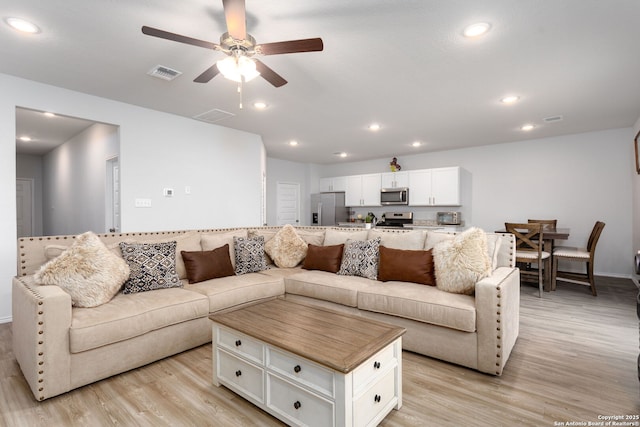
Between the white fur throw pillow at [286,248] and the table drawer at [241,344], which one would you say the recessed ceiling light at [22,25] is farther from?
the white fur throw pillow at [286,248]

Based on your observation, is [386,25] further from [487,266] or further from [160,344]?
[160,344]

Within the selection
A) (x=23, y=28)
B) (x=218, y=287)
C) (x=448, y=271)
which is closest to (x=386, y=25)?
(x=448, y=271)

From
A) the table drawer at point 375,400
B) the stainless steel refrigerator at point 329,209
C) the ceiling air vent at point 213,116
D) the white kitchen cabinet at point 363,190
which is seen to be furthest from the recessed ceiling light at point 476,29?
the stainless steel refrigerator at point 329,209

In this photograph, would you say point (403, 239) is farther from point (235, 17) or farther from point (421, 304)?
point (235, 17)

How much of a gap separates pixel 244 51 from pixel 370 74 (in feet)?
4.67

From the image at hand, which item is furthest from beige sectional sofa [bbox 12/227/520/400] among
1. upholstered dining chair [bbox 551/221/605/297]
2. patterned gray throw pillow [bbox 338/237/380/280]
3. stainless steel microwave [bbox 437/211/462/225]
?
stainless steel microwave [bbox 437/211/462/225]

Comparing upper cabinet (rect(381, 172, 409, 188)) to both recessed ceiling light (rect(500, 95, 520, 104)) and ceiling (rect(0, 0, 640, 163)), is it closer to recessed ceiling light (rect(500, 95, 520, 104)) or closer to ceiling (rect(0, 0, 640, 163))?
ceiling (rect(0, 0, 640, 163))

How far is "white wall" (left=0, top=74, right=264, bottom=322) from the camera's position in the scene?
10.7ft

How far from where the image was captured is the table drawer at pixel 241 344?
1.80 meters

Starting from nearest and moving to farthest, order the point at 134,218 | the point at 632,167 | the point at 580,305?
1. the point at 580,305
2. the point at 134,218
3. the point at 632,167

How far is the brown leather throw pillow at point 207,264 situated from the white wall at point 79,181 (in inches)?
95.5

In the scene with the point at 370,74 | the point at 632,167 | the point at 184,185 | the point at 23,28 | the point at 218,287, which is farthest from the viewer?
the point at 632,167

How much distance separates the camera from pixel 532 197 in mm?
6004

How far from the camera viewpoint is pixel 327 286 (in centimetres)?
295
